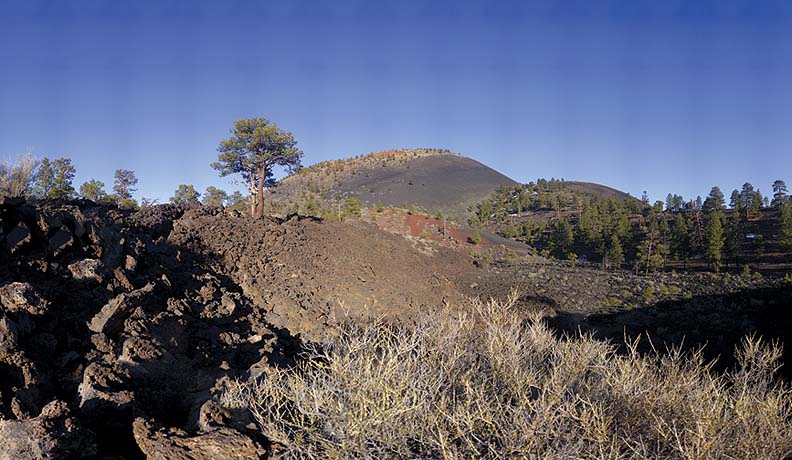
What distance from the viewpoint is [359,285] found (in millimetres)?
11422

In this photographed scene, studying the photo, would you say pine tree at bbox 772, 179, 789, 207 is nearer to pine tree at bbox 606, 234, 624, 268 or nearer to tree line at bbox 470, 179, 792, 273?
tree line at bbox 470, 179, 792, 273

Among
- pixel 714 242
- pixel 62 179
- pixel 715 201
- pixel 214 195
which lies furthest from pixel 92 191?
pixel 715 201

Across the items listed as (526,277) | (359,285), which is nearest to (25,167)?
(359,285)

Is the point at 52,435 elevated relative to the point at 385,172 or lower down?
lower down

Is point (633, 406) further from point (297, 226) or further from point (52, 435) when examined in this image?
point (297, 226)

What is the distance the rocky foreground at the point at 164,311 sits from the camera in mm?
3791

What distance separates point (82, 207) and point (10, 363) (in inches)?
373

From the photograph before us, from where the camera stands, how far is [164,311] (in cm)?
686

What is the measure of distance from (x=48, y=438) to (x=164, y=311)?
3822 millimetres

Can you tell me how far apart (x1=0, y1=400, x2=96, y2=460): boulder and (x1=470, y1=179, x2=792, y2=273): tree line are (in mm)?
30930

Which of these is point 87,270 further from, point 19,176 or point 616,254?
point 616,254

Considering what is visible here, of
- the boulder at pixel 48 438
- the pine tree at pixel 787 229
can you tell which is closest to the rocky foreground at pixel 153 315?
the boulder at pixel 48 438

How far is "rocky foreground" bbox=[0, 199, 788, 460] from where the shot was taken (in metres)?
3.79

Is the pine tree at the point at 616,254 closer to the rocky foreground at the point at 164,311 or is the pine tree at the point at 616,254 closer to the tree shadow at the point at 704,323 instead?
the tree shadow at the point at 704,323
